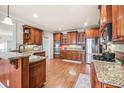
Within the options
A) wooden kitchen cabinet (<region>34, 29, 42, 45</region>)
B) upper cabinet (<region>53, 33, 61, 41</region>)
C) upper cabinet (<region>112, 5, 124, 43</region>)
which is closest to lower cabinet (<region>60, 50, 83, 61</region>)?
upper cabinet (<region>53, 33, 61, 41</region>)

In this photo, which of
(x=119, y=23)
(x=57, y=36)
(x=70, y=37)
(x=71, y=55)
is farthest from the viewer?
(x=57, y=36)

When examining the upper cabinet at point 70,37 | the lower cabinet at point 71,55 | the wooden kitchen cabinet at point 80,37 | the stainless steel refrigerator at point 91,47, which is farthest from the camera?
the upper cabinet at point 70,37

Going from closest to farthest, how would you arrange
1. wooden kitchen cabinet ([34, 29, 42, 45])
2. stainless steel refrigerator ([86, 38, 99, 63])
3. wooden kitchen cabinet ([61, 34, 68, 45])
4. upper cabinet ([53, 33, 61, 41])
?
1. stainless steel refrigerator ([86, 38, 99, 63])
2. wooden kitchen cabinet ([34, 29, 42, 45])
3. wooden kitchen cabinet ([61, 34, 68, 45])
4. upper cabinet ([53, 33, 61, 41])

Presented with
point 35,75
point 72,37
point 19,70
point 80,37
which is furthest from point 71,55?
point 19,70

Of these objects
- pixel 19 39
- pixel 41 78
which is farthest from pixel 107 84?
pixel 19 39

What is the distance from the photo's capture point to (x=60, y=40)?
28.0 ft

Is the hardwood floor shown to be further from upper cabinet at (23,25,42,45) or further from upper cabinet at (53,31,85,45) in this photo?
upper cabinet at (53,31,85,45)

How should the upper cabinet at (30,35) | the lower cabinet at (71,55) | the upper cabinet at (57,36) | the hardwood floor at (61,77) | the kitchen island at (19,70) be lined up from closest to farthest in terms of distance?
the kitchen island at (19,70), the hardwood floor at (61,77), the upper cabinet at (30,35), the lower cabinet at (71,55), the upper cabinet at (57,36)

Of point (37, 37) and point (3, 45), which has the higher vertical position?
point (37, 37)

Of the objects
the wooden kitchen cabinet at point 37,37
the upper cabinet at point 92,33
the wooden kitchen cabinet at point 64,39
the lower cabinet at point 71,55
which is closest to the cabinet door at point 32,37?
→ the wooden kitchen cabinet at point 37,37

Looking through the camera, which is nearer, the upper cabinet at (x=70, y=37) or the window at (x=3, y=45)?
the window at (x=3, y=45)

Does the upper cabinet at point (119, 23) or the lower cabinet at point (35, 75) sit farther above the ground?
the upper cabinet at point (119, 23)

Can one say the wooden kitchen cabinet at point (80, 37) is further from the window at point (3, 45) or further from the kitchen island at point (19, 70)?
the kitchen island at point (19, 70)

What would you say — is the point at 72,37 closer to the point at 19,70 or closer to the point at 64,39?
the point at 64,39
